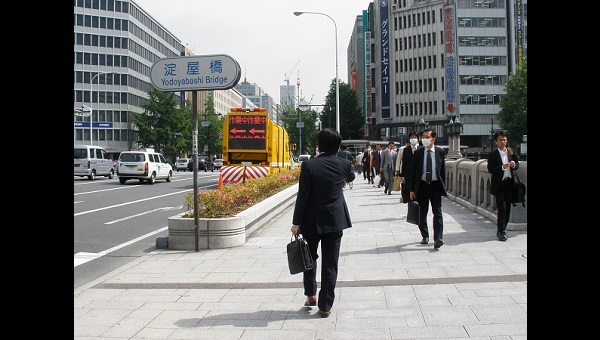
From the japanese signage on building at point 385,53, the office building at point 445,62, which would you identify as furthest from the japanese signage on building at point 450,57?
the japanese signage on building at point 385,53

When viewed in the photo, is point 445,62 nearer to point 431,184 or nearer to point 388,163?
point 388,163

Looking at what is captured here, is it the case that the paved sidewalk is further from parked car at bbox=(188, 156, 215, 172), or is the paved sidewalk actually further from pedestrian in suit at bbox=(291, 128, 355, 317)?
parked car at bbox=(188, 156, 215, 172)

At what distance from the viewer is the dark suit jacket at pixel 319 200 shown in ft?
16.5

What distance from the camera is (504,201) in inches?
339

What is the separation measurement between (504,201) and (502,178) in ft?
1.14

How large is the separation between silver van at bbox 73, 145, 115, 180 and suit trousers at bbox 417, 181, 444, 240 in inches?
1092

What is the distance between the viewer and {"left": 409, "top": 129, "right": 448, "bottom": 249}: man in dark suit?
8.09 meters

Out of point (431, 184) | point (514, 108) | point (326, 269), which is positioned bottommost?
point (326, 269)

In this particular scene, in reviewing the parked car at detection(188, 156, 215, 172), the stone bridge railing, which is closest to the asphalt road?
the stone bridge railing

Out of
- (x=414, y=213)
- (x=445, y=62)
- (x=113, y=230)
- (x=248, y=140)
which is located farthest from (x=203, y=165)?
(x=414, y=213)

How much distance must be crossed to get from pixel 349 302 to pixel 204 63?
14.6 ft
